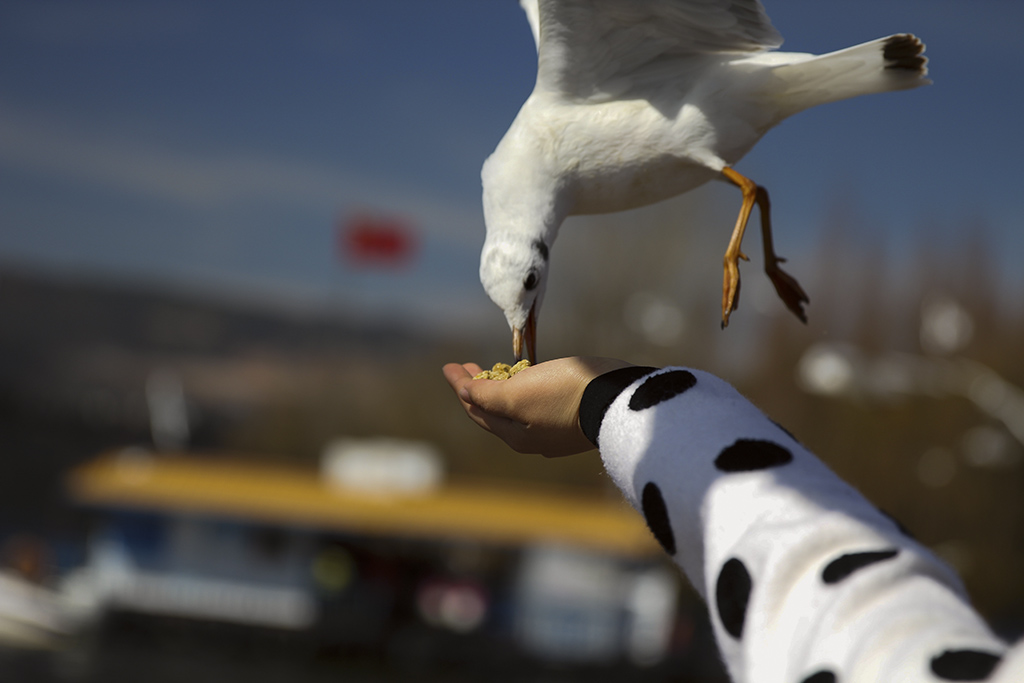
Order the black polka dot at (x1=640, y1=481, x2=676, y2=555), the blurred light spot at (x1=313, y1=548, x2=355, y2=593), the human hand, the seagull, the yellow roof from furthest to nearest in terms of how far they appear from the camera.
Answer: the blurred light spot at (x1=313, y1=548, x2=355, y2=593) < the yellow roof < the seagull < the human hand < the black polka dot at (x1=640, y1=481, x2=676, y2=555)

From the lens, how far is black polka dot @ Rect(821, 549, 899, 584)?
58 centimetres

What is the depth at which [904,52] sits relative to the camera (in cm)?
119

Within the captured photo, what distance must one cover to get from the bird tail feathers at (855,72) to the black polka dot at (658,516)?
72 cm

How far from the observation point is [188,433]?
21469 mm

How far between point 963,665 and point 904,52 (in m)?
0.91

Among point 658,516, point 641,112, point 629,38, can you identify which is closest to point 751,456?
point 658,516

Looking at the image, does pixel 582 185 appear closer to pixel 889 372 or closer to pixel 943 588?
pixel 943 588

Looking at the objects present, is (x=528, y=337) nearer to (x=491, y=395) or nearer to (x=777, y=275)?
(x=491, y=395)

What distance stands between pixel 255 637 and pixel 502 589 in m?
2.65

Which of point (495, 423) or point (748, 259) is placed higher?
point (748, 259)

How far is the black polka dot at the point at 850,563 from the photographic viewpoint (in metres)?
0.58

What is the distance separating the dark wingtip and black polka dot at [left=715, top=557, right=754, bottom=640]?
82cm

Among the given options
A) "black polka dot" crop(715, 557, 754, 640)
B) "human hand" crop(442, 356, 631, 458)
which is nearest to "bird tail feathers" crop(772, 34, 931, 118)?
"human hand" crop(442, 356, 631, 458)

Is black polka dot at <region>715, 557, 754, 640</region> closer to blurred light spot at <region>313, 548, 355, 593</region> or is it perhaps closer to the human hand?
the human hand
